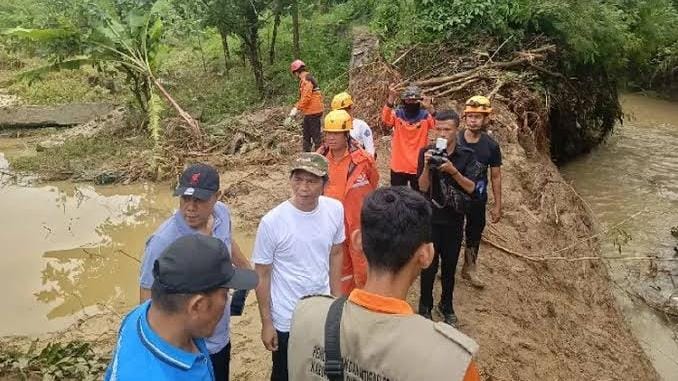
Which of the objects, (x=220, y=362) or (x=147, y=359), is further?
(x=220, y=362)

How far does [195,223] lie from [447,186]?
2.19 m

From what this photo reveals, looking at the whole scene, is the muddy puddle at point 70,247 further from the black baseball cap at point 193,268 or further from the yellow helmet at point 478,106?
the black baseball cap at point 193,268

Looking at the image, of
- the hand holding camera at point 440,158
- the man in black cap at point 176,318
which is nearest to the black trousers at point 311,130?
the hand holding camera at point 440,158

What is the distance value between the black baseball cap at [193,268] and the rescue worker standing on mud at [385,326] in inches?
11.7

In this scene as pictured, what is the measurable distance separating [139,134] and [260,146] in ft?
11.1

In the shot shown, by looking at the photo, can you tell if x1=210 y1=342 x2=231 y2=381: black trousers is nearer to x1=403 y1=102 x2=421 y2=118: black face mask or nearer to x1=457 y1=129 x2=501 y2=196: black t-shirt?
x1=457 y1=129 x2=501 y2=196: black t-shirt

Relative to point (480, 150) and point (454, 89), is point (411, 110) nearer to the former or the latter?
point (480, 150)

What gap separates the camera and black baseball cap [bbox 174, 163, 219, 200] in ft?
6.05

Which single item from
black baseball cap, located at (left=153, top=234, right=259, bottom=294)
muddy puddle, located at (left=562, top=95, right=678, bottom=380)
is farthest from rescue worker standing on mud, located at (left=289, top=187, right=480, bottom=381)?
muddy puddle, located at (left=562, top=95, right=678, bottom=380)

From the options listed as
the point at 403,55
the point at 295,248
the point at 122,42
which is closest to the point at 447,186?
the point at 295,248

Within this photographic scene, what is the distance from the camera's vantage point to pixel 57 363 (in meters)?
4.33

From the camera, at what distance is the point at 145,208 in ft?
29.5

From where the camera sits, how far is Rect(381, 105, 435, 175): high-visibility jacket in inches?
231

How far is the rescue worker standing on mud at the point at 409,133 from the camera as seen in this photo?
5.84 m
